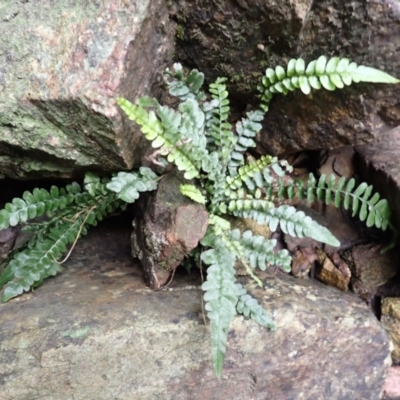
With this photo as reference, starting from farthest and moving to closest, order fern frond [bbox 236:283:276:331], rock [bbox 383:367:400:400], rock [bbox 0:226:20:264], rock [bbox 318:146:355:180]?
rock [bbox 318:146:355:180], rock [bbox 0:226:20:264], rock [bbox 383:367:400:400], fern frond [bbox 236:283:276:331]

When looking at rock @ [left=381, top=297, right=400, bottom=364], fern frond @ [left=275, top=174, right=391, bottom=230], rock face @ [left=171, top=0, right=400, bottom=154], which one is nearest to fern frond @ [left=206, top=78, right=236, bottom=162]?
rock face @ [left=171, top=0, right=400, bottom=154]

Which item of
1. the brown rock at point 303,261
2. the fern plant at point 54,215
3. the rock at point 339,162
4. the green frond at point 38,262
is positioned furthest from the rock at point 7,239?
the rock at point 339,162

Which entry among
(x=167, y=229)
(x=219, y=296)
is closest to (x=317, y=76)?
(x=167, y=229)

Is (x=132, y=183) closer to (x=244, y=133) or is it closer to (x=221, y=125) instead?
(x=221, y=125)

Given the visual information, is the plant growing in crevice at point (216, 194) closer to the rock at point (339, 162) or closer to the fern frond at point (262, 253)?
the fern frond at point (262, 253)

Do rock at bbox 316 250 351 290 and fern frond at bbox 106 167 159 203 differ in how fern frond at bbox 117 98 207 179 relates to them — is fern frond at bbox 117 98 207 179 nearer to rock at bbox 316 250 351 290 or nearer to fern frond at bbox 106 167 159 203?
fern frond at bbox 106 167 159 203

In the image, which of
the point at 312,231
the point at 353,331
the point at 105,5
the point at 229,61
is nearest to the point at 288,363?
the point at 353,331
